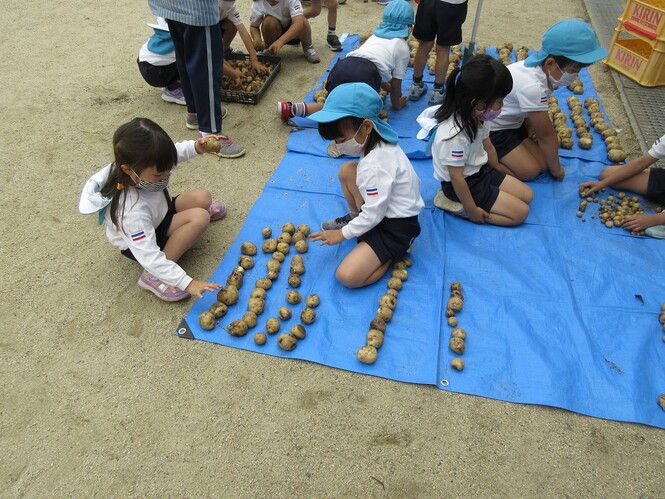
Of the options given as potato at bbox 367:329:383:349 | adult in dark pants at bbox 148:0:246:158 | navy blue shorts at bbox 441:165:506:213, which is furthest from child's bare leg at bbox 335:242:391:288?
adult in dark pants at bbox 148:0:246:158

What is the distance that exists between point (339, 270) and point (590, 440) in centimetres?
143

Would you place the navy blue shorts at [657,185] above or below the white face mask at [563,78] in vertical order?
below

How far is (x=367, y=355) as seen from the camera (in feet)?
7.30

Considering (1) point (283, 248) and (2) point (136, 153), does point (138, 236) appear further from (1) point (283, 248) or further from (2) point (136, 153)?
(1) point (283, 248)

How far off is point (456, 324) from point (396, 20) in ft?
9.03

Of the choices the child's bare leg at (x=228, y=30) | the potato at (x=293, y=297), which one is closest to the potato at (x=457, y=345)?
the potato at (x=293, y=297)

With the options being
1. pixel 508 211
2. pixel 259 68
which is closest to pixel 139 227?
pixel 508 211

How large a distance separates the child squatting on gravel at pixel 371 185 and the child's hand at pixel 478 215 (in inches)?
19.8

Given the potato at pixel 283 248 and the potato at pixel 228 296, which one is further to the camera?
the potato at pixel 283 248

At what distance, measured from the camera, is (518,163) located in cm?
331

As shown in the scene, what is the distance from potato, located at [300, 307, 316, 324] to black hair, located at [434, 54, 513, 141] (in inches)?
55.0

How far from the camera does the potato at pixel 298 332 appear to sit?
2348 mm

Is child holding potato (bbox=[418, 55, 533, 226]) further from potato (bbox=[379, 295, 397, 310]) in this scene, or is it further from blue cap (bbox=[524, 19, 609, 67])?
potato (bbox=[379, 295, 397, 310])

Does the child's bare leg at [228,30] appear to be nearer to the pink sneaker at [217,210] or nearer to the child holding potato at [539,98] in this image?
the pink sneaker at [217,210]
